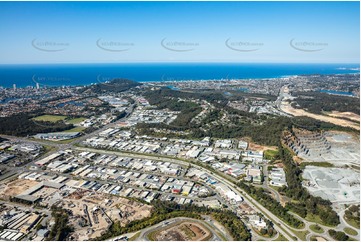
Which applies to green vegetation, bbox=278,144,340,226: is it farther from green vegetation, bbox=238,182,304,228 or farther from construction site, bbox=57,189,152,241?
construction site, bbox=57,189,152,241

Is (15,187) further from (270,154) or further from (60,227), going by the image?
(270,154)

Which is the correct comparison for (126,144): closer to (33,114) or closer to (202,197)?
(202,197)

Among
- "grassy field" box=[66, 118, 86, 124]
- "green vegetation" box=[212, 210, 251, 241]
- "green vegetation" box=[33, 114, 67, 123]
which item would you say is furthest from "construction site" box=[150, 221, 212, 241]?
"green vegetation" box=[33, 114, 67, 123]

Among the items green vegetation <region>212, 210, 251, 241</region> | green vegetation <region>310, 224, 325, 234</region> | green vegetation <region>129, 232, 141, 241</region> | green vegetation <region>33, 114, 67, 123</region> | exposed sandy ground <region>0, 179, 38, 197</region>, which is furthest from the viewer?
green vegetation <region>33, 114, 67, 123</region>

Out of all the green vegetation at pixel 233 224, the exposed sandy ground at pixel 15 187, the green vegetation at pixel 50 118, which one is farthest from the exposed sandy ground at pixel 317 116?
the exposed sandy ground at pixel 15 187

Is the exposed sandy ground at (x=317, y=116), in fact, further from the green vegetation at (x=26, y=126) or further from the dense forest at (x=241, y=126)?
the green vegetation at (x=26, y=126)

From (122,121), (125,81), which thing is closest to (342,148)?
(122,121)

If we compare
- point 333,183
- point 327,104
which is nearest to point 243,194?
point 333,183
